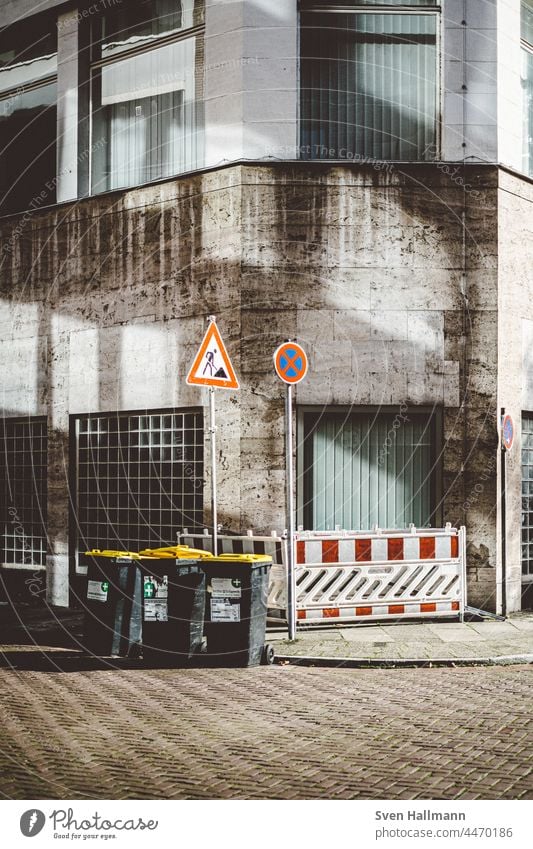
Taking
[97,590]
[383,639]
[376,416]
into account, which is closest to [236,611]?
[97,590]

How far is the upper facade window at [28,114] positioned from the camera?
16.8 meters

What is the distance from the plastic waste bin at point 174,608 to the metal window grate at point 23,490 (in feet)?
20.5

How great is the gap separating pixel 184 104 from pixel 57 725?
34.6ft

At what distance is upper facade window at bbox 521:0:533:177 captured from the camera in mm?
15312

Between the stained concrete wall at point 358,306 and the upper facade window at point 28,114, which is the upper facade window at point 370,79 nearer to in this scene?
the stained concrete wall at point 358,306

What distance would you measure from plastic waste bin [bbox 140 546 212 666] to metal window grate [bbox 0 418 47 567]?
20.5ft

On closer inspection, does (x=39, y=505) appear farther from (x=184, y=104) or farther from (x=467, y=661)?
(x=467, y=661)

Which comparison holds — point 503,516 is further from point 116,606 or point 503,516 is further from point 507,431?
point 116,606

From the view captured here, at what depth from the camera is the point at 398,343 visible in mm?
14219

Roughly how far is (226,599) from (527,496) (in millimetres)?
6430

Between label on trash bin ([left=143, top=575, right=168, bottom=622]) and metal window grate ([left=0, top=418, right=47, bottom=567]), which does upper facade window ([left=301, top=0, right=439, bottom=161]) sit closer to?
metal window grate ([left=0, top=418, right=47, bottom=567])

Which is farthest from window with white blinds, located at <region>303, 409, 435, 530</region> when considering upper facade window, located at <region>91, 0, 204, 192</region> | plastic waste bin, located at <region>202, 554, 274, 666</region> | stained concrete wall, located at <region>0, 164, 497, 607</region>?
upper facade window, located at <region>91, 0, 204, 192</region>
